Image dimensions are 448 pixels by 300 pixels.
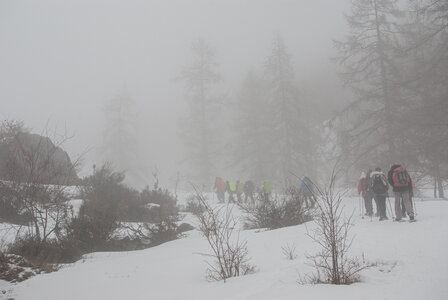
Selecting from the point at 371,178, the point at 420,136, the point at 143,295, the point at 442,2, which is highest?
the point at 442,2

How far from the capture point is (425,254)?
14.6ft

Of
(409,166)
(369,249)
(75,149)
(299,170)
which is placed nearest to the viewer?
(369,249)

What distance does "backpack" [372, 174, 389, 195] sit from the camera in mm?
8672

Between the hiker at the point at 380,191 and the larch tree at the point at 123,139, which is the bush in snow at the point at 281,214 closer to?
the hiker at the point at 380,191

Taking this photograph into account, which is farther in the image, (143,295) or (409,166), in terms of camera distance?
(409,166)

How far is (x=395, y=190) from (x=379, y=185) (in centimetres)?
69

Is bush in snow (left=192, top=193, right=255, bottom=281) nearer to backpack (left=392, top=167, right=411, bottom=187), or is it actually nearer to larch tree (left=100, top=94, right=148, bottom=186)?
backpack (left=392, top=167, right=411, bottom=187)

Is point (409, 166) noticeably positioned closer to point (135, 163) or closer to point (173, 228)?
point (173, 228)

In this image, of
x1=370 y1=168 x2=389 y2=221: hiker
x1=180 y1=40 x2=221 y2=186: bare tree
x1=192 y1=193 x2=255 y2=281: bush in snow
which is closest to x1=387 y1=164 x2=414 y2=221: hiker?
x1=370 y1=168 x2=389 y2=221: hiker

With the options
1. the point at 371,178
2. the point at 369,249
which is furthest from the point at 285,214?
the point at 369,249

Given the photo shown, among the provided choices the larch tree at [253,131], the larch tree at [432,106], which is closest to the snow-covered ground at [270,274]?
the larch tree at [432,106]

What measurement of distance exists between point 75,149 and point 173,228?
139 feet

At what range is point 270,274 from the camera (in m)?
4.24

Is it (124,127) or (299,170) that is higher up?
(124,127)
